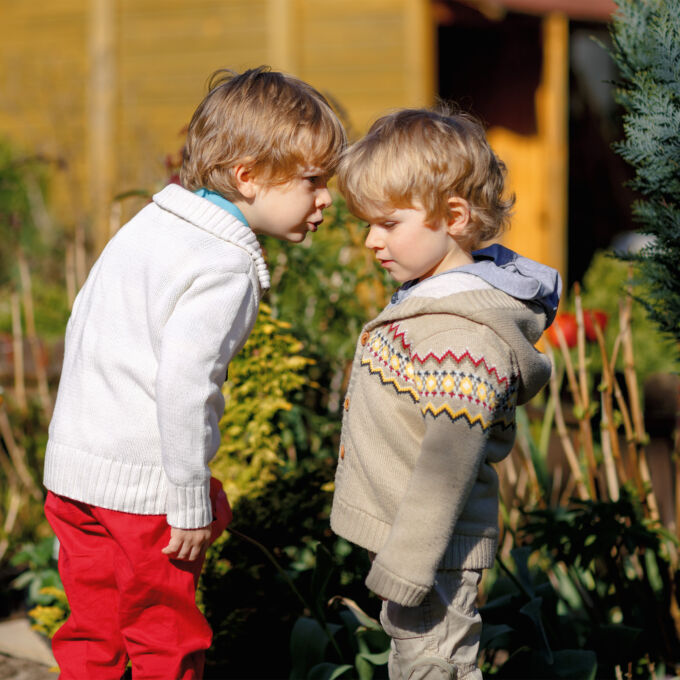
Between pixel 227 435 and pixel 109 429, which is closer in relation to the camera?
pixel 109 429

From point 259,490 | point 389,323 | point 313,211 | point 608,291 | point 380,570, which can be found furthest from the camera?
point 608,291

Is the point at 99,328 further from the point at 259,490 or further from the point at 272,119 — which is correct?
the point at 259,490

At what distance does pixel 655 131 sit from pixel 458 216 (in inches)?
26.7

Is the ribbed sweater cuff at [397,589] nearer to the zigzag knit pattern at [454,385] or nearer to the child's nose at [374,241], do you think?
the zigzag knit pattern at [454,385]

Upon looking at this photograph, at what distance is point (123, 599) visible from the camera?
1934mm

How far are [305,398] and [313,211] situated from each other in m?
1.37

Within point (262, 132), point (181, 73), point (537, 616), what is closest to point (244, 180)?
point (262, 132)

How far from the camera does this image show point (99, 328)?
1.91 meters

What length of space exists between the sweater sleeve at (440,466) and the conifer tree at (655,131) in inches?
33.9

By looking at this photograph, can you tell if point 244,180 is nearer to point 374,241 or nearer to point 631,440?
point 374,241

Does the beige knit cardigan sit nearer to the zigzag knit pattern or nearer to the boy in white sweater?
the zigzag knit pattern

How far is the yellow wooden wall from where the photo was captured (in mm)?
6961

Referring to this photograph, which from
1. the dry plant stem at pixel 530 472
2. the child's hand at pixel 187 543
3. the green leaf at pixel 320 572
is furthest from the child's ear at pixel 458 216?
the dry plant stem at pixel 530 472

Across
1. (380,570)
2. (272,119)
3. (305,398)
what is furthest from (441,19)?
(380,570)
